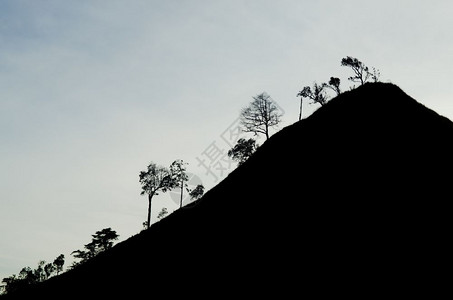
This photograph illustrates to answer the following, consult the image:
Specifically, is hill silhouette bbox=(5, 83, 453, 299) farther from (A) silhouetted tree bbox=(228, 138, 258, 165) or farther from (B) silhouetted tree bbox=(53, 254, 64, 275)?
(B) silhouetted tree bbox=(53, 254, 64, 275)

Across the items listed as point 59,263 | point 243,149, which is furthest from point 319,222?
point 59,263

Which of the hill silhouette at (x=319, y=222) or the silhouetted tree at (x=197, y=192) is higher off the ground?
the silhouetted tree at (x=197, y=192)

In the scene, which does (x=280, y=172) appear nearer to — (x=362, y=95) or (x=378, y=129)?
(x=378, y=129)

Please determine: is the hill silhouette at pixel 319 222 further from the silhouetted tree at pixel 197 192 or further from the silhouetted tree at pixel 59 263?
the silhouetted tree at pixel 59 263

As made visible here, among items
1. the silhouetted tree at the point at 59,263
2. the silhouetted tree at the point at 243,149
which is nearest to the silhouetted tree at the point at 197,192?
the silhouetted tree at the point at 243,149

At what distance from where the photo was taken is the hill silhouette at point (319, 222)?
1260 cm

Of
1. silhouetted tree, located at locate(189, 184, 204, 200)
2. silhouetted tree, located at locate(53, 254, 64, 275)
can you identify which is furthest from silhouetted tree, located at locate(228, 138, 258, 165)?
silhouetted tree, located at locate(53, 254, 64, 275)

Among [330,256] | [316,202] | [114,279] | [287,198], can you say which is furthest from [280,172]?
[114,279]

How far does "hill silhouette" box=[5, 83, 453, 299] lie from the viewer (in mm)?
12602

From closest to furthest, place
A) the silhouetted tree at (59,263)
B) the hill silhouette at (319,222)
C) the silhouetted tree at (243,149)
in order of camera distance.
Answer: the hill silhouette at (319,222) < the silhouetted tree at (243,149) < the silhouetted tree at (59,263)

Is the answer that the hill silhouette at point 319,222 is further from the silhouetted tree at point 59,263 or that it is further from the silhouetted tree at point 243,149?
the silhouetted tree at point 59,263

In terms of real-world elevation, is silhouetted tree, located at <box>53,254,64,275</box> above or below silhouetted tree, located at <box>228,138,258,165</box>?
below

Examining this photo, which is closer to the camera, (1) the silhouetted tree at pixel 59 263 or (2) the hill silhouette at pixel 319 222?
(2) the hill silhouette at pixel 319 222

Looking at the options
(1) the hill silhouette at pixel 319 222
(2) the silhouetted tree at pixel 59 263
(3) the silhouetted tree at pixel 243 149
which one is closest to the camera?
(1) the hill silhouette at pixel 319 222
